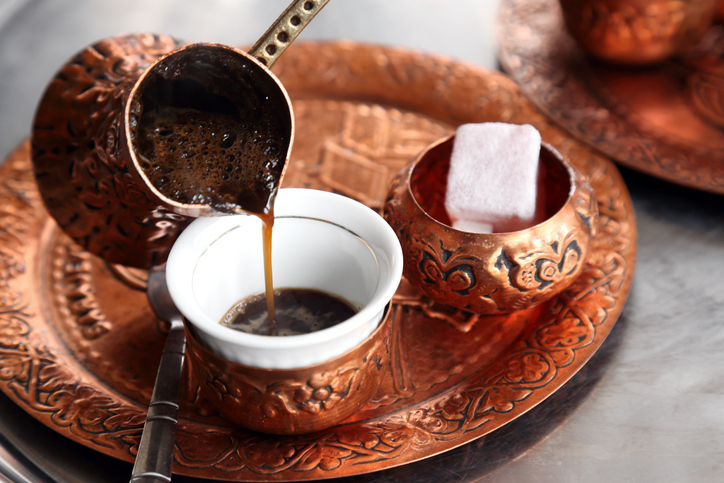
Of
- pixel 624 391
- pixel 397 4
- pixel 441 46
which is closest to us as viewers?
pixel 624 391

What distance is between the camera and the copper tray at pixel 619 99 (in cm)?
117

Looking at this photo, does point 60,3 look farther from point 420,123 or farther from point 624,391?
point 624,391

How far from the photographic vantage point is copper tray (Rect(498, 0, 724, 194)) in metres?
1.17

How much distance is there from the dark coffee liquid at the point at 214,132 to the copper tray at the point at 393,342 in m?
0.22

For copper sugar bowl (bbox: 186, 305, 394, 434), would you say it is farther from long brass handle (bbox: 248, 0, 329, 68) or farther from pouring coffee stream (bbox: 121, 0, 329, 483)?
long brass handle (bbox: 248, 0, 329, 68)

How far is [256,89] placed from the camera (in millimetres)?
797

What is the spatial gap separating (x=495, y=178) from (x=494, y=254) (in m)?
0.13

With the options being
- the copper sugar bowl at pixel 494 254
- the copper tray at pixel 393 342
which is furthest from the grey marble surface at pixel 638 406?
the copper sugar bowl at pixel 494 254

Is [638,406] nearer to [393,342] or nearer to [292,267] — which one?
[393,342]

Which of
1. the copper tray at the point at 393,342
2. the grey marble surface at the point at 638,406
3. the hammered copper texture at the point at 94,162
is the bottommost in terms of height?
the grey marble surface at the point at 638,406

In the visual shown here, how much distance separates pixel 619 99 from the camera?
4.36 ft

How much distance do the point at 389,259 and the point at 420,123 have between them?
610 mm

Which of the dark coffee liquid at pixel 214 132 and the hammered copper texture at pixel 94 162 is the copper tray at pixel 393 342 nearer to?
the hammered copper texture at pixel 94 162

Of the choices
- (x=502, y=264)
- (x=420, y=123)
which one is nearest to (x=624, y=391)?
(x=502, y=264)
